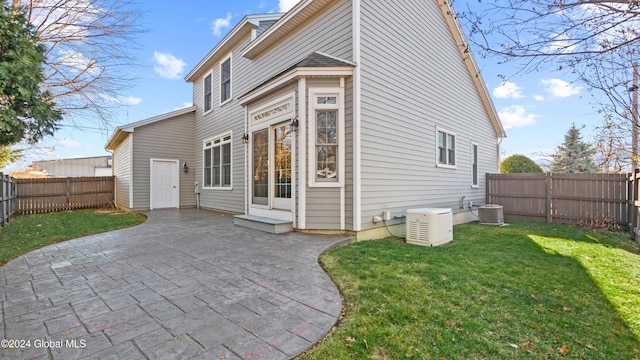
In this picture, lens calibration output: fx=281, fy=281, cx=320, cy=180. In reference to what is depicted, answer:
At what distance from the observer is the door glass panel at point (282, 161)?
6398 mm

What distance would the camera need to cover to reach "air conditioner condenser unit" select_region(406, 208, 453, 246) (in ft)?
17.7

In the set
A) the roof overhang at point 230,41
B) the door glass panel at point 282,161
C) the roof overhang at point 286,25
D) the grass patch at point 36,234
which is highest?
the roof overhang at point 230,41

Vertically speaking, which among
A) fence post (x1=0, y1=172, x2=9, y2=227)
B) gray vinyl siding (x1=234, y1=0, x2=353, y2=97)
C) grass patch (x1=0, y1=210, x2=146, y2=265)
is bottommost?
grass patch (x1=0, y1=210, x2=146, y2=265)

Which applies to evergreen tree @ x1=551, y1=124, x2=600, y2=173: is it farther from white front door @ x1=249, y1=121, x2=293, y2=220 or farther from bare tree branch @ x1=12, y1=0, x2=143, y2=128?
bare tree branch @ x1=12, y1=0, x2=143, y2=128

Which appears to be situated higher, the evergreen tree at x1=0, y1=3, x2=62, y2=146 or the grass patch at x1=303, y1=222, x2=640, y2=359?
the evergreen tree at x1=0, y1=3, x2=62, y2=146

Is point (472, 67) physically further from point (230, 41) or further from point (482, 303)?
point (482, 303)

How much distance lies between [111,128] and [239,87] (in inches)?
175

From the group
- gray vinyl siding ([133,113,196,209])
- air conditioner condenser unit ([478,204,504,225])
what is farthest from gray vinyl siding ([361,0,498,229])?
gray vinyl siding ([133,113,196,209])

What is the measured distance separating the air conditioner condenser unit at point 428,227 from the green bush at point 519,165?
400 inches

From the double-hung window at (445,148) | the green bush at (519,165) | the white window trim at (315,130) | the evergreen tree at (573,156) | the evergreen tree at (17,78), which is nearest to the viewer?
the evergreen tree at (17,78)

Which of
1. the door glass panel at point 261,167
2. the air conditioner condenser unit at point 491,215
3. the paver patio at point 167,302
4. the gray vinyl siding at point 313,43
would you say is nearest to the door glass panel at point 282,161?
the door glass panel at point 261,167

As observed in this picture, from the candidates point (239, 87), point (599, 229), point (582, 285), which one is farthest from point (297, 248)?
point (599, 229)

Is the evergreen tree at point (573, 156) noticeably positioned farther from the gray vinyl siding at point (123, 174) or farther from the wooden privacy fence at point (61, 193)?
the wooden privacy fence at point (61, 193)

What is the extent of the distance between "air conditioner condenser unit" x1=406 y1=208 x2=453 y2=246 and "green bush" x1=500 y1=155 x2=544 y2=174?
10.2 metres
